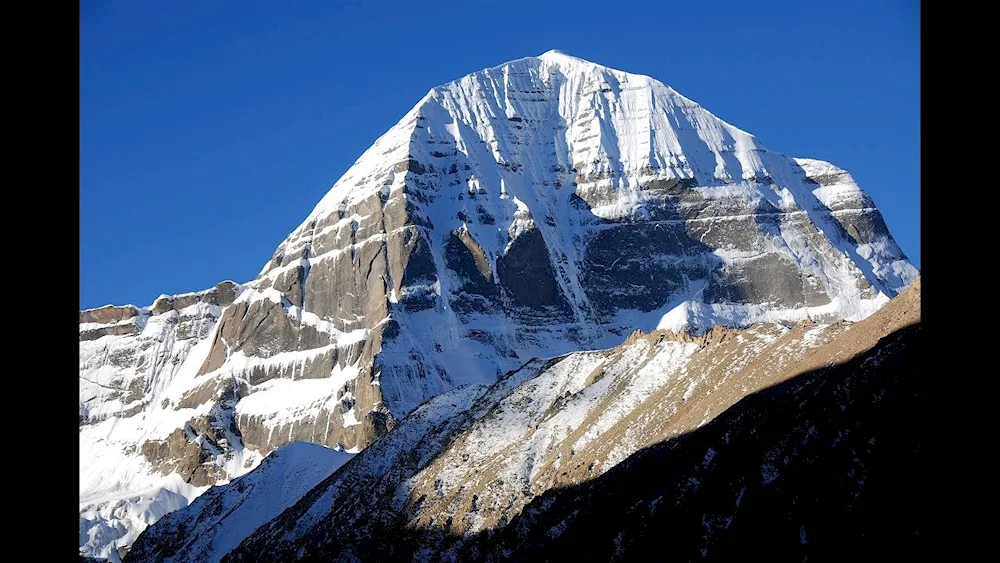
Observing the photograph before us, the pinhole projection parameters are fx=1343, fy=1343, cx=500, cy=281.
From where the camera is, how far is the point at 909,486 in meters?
75.6

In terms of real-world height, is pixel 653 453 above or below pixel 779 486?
above

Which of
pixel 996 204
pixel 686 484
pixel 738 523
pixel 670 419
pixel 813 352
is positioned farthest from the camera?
pixel 670 419

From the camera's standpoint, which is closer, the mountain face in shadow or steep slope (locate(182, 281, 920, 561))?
the mountain face in shadow

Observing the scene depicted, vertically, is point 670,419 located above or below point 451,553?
above

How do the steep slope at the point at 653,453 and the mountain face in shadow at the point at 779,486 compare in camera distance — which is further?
the steep slope at the point at 653,453

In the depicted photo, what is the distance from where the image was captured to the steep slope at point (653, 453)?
93.5 meters

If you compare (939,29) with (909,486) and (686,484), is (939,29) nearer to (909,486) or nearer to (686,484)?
(909,486)

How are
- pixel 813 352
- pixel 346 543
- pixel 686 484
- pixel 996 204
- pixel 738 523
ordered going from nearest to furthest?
pixel 996 204, pixel 738 523, pixel 686 484, pixel 813 352, pixel 346 543

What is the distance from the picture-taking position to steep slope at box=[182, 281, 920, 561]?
93500mm

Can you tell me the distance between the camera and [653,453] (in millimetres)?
129500

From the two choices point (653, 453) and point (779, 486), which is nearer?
point (779, 486)
